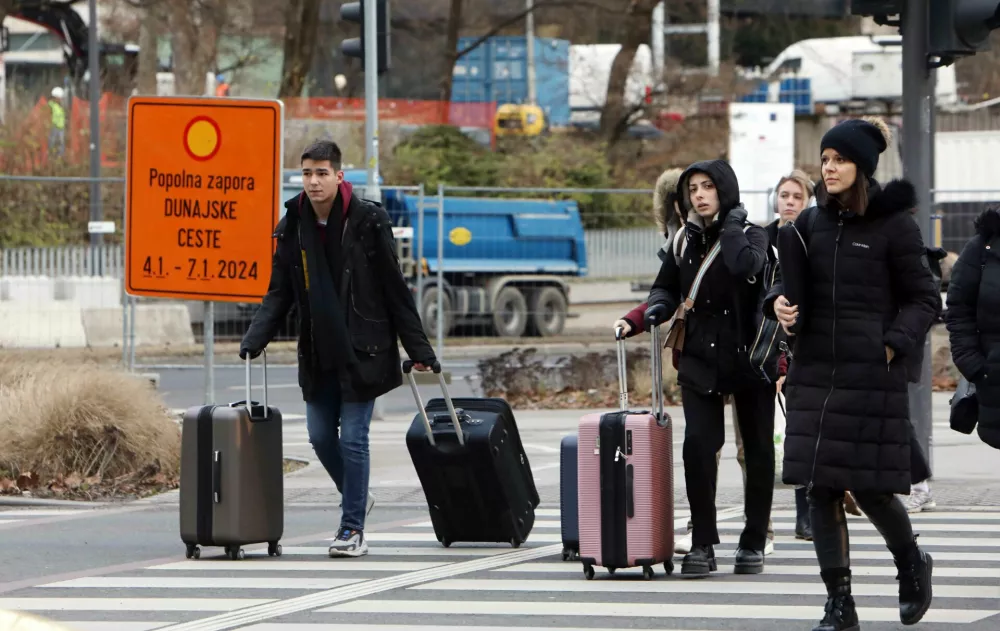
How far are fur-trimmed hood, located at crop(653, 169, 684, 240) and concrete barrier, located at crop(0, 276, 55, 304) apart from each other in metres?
12.7

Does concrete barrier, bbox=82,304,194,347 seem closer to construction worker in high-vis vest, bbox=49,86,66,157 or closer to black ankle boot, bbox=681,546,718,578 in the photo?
construction worker in high-vis vest, bbox=49,86,66,157

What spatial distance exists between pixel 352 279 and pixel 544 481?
3769mm

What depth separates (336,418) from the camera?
874cm

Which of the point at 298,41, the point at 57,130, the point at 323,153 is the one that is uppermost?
the point at 298,41

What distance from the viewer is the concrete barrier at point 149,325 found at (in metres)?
20.0

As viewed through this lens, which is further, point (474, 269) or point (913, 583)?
point (474, 269)

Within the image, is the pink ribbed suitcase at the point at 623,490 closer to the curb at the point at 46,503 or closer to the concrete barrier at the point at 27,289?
the curb at the point at 46,503

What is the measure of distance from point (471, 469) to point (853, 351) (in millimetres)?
2718

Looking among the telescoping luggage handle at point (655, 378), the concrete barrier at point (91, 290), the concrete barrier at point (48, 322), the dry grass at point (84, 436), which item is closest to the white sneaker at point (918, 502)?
the telescoping luggage handle at point (655, 378)

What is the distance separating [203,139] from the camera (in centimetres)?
1194

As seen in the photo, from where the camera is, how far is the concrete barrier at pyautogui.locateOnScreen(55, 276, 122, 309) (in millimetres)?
20297

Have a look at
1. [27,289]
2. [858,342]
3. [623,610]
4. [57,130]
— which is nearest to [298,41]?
[57,130]

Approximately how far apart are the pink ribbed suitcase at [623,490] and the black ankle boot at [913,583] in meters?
1.40

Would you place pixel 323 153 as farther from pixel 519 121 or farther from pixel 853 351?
pixel 519 121
